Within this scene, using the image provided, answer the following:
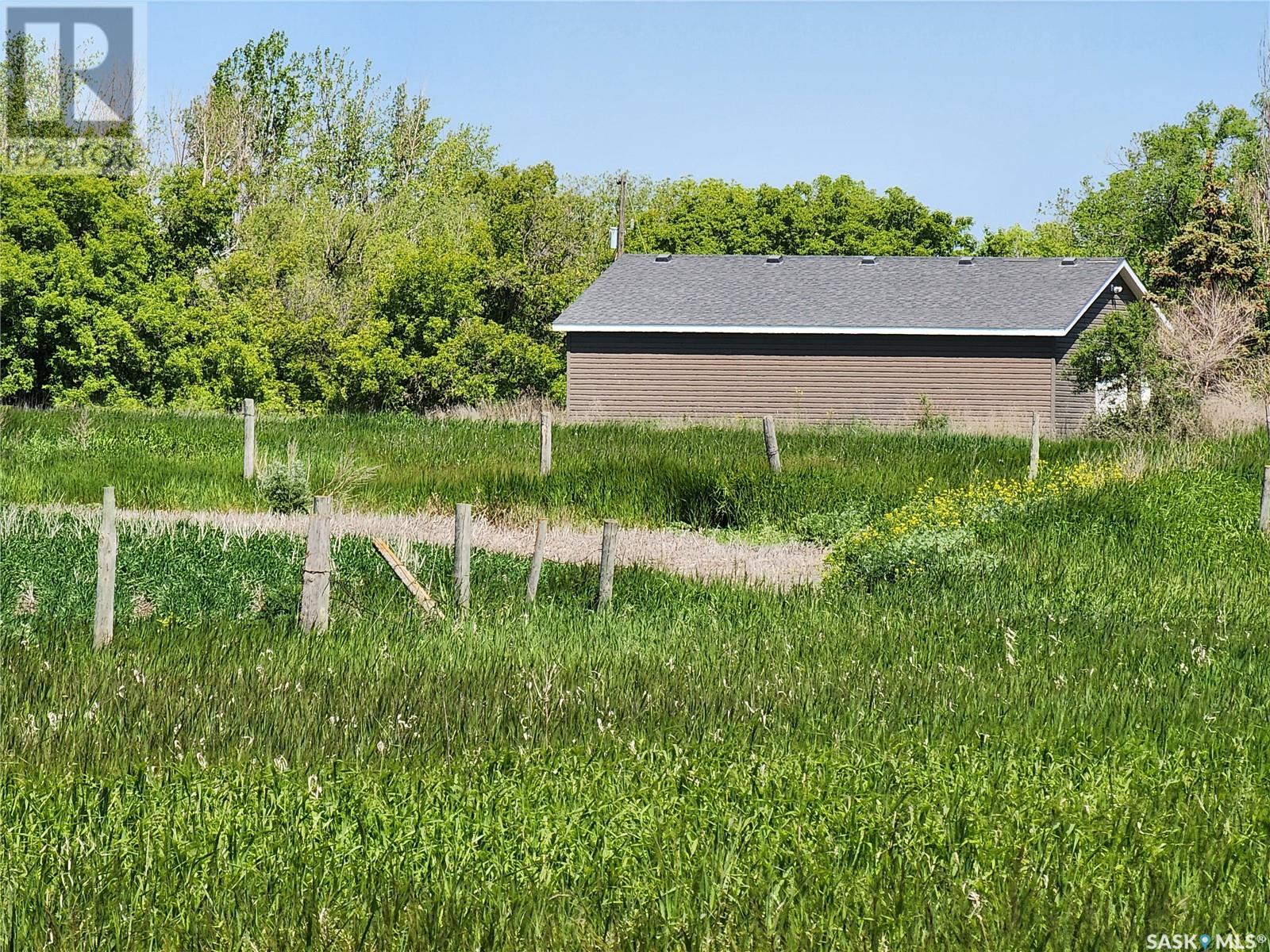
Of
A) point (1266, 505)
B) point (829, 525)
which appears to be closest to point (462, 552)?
point (829, 525)

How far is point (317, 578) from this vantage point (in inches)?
430

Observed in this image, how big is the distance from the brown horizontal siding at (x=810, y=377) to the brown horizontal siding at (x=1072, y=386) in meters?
0.53

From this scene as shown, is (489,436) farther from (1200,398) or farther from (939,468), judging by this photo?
(1200,398)

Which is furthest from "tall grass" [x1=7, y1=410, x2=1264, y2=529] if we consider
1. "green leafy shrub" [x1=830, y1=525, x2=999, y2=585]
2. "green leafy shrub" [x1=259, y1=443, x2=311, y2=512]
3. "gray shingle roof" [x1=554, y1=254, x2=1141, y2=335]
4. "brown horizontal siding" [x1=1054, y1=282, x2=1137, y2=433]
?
"brown horizontal siding" [x1=1054, y1=282, x2=1137, y2=433]

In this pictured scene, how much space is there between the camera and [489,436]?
29797 mm

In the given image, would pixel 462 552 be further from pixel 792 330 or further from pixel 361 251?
pixel 361 251

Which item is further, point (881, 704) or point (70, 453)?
point (70, 453)

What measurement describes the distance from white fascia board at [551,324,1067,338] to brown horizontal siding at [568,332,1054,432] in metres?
0.36

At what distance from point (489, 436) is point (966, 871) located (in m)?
24.8

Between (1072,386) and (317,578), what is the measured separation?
31705 millimetres

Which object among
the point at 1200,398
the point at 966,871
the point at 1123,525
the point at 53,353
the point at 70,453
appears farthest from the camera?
the point at 53,353

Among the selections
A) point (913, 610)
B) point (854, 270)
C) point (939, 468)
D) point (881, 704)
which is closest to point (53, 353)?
→ point (854, 270)

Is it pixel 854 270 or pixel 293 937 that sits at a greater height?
pixel 854 270

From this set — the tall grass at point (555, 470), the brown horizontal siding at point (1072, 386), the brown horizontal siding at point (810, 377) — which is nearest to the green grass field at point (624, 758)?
the tall grass at point (555, 470)
